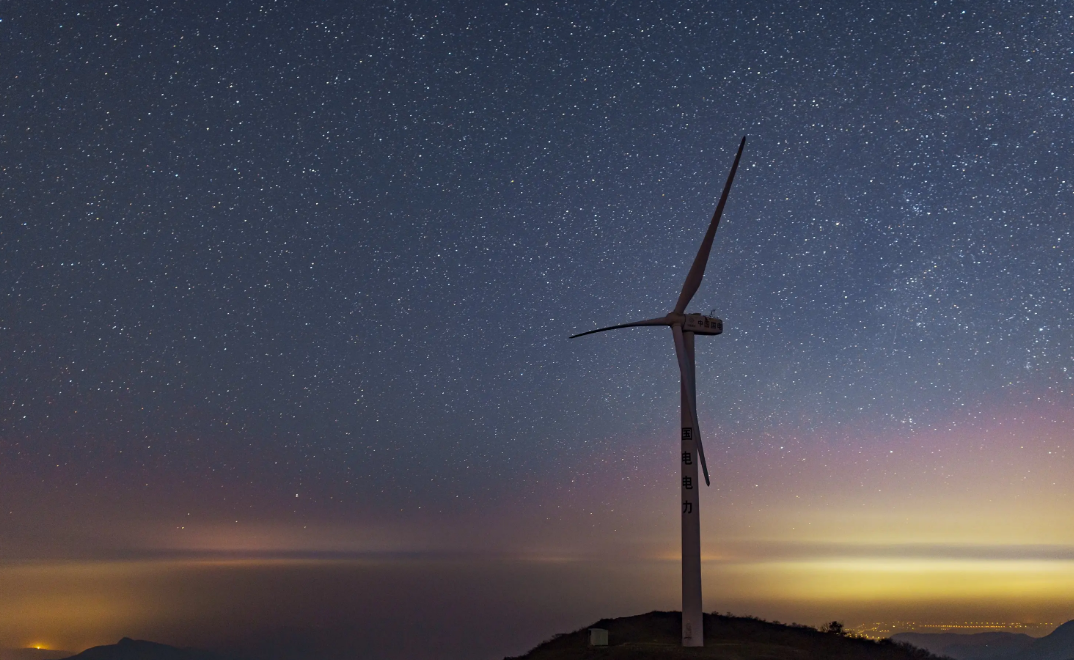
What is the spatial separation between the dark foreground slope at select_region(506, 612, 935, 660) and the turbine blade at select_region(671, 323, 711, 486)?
33.9 feet

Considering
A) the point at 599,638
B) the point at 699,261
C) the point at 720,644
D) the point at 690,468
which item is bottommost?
the point at 720,644

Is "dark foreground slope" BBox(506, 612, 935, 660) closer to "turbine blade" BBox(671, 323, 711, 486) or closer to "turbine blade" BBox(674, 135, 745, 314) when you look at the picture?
"turbine blade" BBox(671, 323, 711, 486)

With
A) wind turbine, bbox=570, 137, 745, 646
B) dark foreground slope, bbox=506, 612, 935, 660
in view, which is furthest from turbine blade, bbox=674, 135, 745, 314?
dark foreground slope, bbox=506, 612, 935, 660

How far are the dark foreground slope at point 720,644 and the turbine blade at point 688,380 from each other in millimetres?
10340

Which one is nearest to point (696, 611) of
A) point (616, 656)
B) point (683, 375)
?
point (616, 656)

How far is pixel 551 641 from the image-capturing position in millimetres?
64312

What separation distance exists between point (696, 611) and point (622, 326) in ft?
58.8

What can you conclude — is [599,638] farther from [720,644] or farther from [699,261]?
[699,261]

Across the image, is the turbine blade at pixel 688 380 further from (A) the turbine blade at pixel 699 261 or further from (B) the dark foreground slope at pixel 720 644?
(B) the dark foreground slope at pixel 720 644

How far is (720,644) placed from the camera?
53.9 meters

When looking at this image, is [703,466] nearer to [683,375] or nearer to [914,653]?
[683,375]

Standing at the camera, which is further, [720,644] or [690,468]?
[720,644]

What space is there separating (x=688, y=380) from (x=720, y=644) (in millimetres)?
17465

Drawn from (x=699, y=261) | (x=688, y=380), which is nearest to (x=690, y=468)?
(x=688, y=380)
